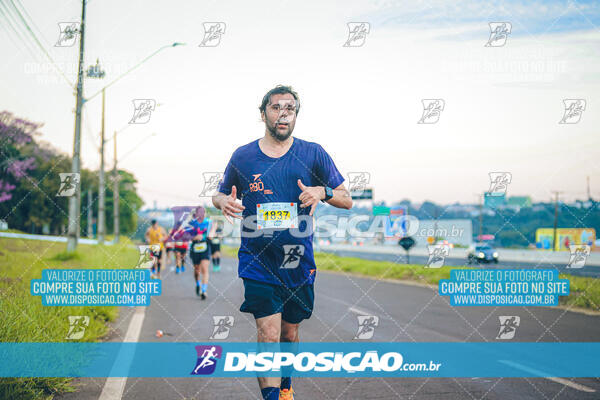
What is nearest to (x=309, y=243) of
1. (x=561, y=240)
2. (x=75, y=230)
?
(x=75, y=230)

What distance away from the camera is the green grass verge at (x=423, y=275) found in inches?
461

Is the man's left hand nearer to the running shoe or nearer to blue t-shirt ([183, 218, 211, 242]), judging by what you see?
the running shoe

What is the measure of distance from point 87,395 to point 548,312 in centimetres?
903

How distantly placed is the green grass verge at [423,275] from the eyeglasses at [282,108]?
736 centimetres

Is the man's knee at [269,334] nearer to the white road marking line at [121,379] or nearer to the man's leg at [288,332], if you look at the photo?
the man's leg at [288,332]

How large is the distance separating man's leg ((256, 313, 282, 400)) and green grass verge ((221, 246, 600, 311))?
7.16 metres

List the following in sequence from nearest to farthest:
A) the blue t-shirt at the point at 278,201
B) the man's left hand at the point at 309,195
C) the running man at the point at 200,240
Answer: the man's left hand at the point at 309,195 → the blue t-shirt at the point at 278,201 → the running man at the point at 200,240

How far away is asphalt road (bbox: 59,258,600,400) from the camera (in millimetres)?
5012

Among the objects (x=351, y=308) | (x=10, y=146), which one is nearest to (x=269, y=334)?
(x=351, y=308)

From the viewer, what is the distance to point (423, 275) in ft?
60.3

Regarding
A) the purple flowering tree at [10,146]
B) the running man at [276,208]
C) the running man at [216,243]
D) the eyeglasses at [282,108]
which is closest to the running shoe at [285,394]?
the running man at [276,208]

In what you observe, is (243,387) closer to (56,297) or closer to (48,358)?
(48,358)

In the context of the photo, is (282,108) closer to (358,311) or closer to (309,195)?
(309,195)

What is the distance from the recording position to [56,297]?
270 inches
